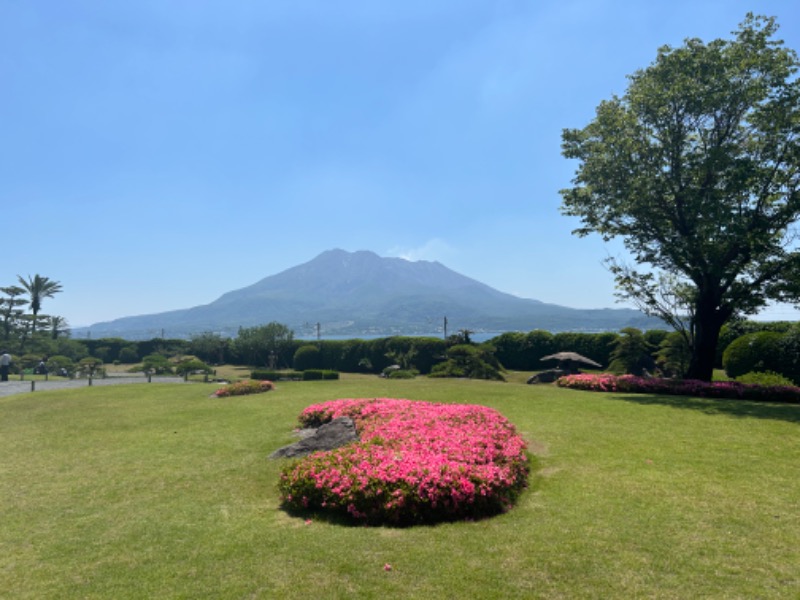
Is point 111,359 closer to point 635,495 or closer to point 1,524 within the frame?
point 1,524

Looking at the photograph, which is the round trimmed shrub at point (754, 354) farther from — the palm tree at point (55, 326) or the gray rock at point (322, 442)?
the palm tree at point (55, 326)

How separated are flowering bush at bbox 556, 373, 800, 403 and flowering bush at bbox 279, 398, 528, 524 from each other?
403 inches

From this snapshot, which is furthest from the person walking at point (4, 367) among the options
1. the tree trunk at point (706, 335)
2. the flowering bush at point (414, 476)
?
the tree trunk at point (706, 335)

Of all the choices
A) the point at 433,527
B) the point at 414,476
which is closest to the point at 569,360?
the point at 414,476

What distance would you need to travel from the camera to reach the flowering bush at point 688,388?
49.8 ft

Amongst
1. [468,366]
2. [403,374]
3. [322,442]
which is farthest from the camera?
[403,374]

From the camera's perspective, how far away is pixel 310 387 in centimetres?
2192

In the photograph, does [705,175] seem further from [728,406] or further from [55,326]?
[55,326]

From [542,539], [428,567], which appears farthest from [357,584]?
[542,539]

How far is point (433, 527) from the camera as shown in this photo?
20.4ft

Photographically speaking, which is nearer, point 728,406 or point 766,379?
point 728,406

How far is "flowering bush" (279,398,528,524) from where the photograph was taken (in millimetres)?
6547

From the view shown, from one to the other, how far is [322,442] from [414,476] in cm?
368

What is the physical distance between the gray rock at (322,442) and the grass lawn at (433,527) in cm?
51
